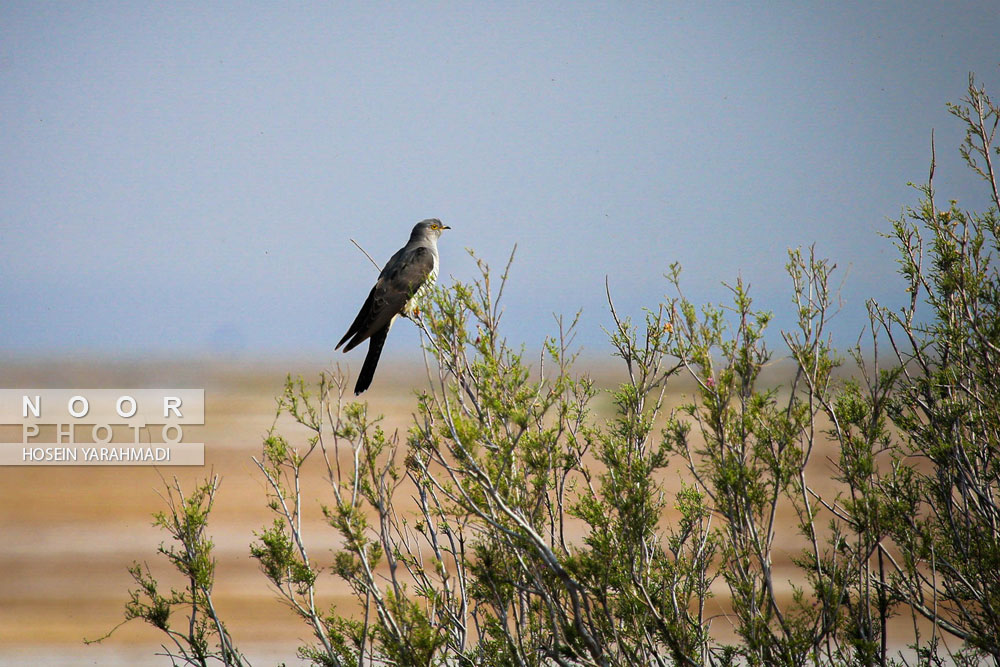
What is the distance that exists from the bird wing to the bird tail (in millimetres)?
76

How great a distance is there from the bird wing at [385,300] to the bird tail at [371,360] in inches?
3.0

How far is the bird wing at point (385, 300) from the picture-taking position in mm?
3879

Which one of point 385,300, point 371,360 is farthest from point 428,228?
point 371,360

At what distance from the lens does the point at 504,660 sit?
7.06 ft

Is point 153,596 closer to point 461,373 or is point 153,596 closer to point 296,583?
point 296,583

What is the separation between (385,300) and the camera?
3.93 m

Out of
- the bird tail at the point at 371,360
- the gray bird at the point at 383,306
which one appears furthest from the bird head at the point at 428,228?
the bird tail at the point at 371,360

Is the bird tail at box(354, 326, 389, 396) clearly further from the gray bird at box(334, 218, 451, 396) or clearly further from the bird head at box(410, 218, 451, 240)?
the bird head at box(410, 218, 451, 240)

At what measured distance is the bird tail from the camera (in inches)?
147

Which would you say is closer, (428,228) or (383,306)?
(383,306)

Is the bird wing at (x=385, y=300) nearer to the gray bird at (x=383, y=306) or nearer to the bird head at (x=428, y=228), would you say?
the gray bird at (x=383, y=306)

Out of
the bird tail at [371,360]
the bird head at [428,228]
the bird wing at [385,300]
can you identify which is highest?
the bird head at [428,228]

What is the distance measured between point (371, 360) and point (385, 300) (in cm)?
31

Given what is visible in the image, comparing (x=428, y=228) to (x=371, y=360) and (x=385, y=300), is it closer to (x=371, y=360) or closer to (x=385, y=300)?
(x=385, y=300)
